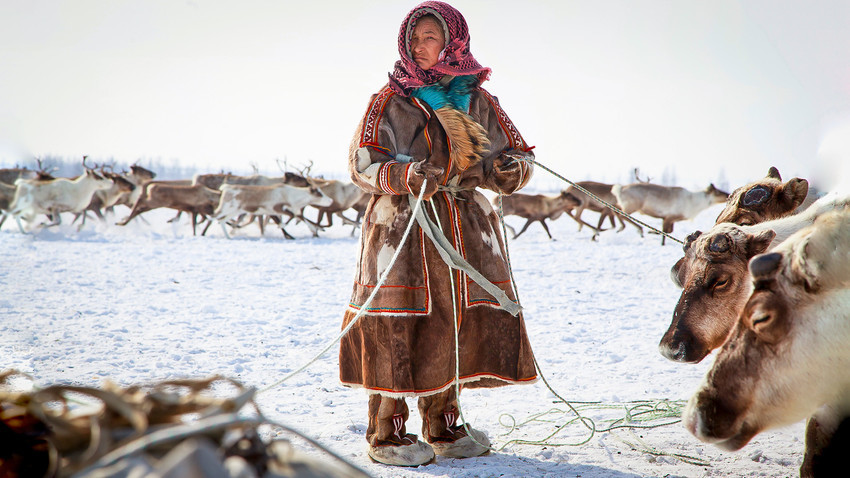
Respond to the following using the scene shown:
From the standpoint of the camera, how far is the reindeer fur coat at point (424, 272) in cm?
233

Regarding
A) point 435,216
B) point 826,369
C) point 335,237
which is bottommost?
point 335,237

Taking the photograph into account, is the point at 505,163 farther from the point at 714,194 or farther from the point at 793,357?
the point at 714,194

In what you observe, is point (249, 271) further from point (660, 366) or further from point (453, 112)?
point (453, 112)

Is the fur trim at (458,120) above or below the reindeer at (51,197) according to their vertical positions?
above

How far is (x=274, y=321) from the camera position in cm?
549

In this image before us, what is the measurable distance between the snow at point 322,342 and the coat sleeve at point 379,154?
3.61 feet

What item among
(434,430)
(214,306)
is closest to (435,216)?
(434,430)

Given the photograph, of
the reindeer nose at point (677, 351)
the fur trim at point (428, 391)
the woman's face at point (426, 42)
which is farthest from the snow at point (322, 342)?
the woman's face at point (426, 42)

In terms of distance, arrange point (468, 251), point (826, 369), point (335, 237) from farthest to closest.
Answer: point (335, 237), point (468, 251), point (826, 369)

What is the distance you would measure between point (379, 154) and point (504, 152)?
578mm

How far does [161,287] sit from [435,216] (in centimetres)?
565

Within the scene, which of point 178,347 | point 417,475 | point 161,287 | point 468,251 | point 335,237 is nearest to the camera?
point 417,475

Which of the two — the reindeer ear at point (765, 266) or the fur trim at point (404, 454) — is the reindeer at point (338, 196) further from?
the reindeer ear at point (765, 266)

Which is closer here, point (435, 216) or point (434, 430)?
point (435, 216)
